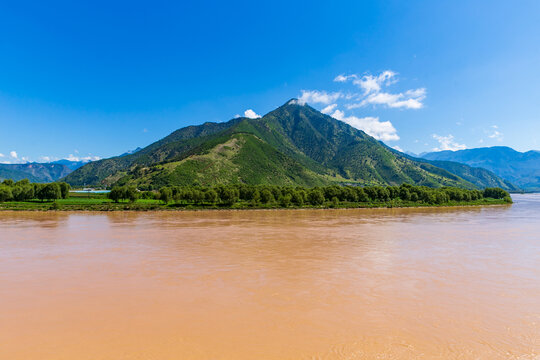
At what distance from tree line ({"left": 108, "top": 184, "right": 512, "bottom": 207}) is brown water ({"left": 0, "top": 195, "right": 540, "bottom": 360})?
218ft

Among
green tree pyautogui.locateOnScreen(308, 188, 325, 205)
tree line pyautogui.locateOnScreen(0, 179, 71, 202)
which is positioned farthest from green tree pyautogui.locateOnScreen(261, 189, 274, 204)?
tree line pyautogui.locateOnScreen(0, 179, 71, 202)

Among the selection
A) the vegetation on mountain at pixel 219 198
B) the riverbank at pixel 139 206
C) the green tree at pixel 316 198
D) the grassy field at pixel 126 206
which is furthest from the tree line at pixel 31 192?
the green tree at pixel 316 198

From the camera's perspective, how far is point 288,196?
335 ft

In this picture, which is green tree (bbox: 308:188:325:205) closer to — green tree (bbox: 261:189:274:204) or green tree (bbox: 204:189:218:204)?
green tree (bbox: 261:189:274:204)

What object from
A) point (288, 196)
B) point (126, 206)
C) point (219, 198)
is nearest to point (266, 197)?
point (288, 196)

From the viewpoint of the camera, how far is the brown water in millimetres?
12117

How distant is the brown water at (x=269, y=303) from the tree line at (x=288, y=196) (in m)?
66.4

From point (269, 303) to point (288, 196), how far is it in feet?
280

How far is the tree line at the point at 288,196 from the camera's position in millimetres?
100188

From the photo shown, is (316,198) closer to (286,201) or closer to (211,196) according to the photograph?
(286,201)

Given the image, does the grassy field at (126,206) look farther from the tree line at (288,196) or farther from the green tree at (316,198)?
the tree line at (288,196)

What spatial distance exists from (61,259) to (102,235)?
16615 millimetres

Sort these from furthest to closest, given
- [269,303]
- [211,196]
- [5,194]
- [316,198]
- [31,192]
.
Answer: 1. [316,198]
2. [211,196]
3. [31,192]
4. [5,194]
5. [269,303]

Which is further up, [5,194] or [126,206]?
[5,194]
